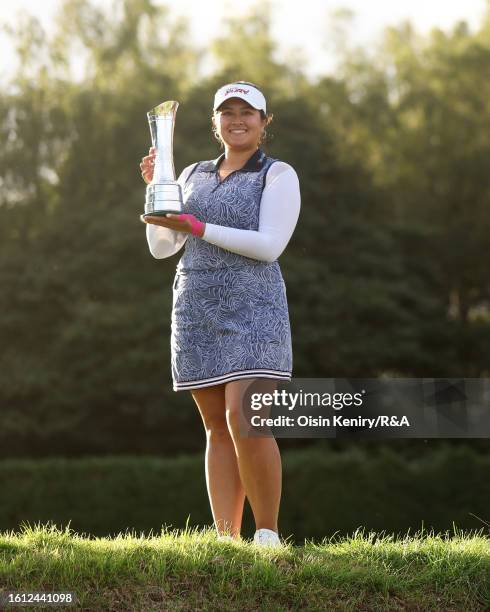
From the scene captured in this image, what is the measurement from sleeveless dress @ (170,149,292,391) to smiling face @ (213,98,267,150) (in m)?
0.08

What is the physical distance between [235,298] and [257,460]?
2.05 ft

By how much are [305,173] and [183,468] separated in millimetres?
7685

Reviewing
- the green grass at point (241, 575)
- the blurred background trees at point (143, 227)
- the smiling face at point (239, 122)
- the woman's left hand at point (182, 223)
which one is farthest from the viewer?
the blurred background trees at point (143, 227)

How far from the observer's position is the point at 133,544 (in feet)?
13.4

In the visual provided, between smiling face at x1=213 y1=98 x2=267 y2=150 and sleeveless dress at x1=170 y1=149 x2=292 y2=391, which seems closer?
sleeveless dress at x1=170 y1=149 x2=292 y2=391

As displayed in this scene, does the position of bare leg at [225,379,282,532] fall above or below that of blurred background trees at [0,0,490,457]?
below

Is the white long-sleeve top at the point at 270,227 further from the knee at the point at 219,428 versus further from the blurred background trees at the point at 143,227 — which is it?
the blurred background trees at the point at 143,227

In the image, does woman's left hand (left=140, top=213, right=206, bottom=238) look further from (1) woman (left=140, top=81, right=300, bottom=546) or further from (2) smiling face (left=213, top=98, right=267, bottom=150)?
(2) smiling face (left=213, top=98, right=267, bottom=150)

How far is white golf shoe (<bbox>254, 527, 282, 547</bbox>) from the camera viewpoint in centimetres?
417

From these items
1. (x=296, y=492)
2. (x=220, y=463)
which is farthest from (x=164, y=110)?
(x=296, y=492)

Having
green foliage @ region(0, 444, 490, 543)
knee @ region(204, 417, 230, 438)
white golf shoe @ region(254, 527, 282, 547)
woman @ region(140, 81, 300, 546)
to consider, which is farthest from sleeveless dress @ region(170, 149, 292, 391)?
green foliage @ region(0, 444, 490, 543)

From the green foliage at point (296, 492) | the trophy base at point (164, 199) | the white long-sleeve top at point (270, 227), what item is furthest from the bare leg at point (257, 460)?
the green foliage at point (296, 492)

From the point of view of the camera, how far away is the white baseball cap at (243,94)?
14.0 ft

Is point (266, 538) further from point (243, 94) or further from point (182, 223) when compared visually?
point (243, 94)
